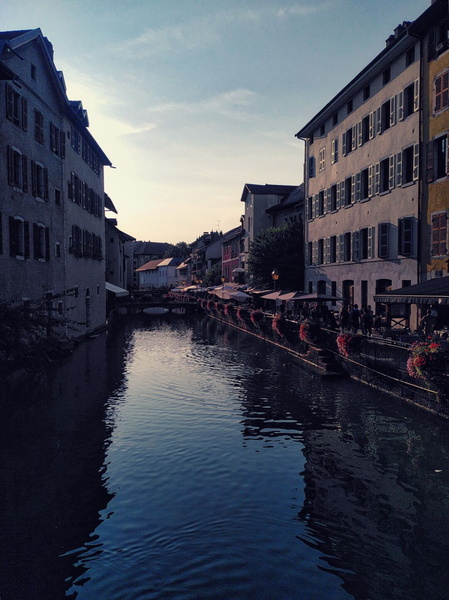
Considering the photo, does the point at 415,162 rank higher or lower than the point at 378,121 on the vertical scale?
lower

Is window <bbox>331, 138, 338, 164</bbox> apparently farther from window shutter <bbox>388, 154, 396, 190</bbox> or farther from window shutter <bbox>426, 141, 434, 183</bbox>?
window shutter <bbox>426, 141, 434, 183</bbox>

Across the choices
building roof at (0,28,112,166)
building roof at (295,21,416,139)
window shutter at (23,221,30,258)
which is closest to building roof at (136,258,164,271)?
building roof at (295,21,416,139)

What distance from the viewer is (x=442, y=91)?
2236cm

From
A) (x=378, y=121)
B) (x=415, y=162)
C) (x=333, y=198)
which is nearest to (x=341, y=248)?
(x=333, y=198)

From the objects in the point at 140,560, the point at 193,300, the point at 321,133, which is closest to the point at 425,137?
the point at 321,133

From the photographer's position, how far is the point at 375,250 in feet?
93.9

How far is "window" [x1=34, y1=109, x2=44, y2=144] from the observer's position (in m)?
22.5

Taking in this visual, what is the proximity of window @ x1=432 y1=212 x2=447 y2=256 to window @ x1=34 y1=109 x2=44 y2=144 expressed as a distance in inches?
700

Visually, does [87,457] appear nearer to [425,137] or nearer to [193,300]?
[425,137]

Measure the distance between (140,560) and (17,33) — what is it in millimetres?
22580

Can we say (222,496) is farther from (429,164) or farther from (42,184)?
(429,164)

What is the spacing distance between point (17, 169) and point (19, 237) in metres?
2.64

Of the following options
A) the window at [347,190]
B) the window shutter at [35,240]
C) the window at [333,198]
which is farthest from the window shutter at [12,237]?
the window at [333,198]

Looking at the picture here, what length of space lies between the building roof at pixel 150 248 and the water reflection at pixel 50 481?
6254 inches
